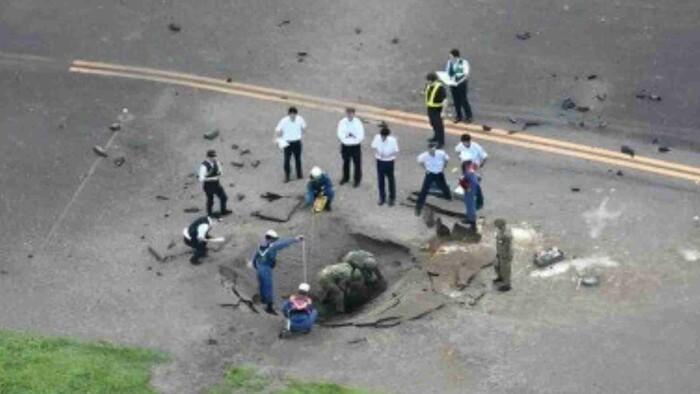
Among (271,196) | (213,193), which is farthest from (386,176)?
(213,193)

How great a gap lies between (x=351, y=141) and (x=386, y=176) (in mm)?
846

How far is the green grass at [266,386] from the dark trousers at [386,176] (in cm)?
519

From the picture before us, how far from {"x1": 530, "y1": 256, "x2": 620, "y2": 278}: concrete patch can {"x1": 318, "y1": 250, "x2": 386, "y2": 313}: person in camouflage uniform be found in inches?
97.5

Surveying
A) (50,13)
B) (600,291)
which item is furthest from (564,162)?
(50,13)

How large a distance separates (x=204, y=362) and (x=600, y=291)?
610cm

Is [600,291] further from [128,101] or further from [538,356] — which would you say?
[128,101]

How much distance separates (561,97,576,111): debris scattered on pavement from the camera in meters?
27.8

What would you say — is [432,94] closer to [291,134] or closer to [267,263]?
[291,134]

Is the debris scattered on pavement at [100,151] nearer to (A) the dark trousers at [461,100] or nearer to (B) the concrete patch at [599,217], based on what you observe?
(A) the dark trousers at [461,100]

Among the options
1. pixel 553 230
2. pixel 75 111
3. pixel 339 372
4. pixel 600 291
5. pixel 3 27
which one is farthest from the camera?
pixel 3 27

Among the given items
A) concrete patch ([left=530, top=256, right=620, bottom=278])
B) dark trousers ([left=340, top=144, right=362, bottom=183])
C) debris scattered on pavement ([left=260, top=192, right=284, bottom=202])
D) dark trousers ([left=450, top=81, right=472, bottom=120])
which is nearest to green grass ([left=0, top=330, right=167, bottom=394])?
debris scattered on pavement ([left=260, top=192, right=284, bottom=202])

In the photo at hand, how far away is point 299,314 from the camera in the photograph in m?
22.1

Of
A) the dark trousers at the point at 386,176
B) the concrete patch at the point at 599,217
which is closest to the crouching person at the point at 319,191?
the dark trousers at the point at 386,176

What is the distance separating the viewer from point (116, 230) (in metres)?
25.2
